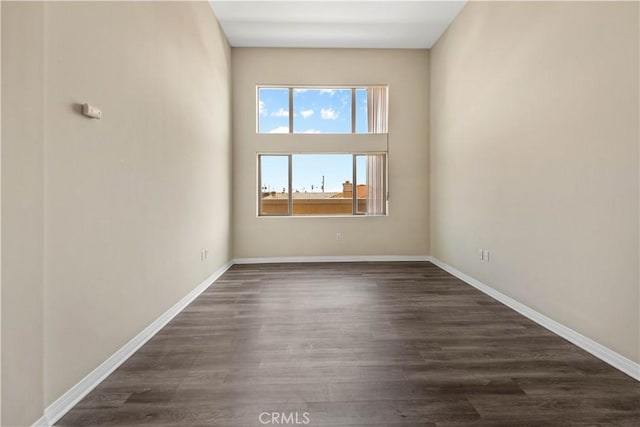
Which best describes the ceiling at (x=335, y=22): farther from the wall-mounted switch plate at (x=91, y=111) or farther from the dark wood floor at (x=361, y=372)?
the dark wood floor at (x=361, y=372)

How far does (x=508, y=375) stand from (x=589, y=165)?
1571 mm

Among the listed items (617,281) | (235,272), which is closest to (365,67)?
(235,272)

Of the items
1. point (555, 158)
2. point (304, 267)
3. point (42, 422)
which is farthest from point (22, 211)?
point (304, 267)

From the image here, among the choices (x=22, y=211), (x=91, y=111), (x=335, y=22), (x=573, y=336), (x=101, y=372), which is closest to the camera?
(x=22, y=211)

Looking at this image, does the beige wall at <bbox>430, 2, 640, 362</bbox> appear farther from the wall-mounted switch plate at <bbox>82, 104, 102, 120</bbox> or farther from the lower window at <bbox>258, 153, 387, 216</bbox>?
the wall-mounted switch plate at <bbox>82, 104, 102, 120</bbox>

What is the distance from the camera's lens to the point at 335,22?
4379mm

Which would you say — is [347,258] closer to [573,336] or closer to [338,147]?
[338,147]

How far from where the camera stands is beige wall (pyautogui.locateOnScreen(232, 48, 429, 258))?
5.14m

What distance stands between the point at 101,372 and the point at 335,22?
4779mm

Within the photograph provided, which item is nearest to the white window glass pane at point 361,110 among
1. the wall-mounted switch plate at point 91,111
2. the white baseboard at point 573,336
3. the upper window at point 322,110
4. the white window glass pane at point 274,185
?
the upper window at point 322,110

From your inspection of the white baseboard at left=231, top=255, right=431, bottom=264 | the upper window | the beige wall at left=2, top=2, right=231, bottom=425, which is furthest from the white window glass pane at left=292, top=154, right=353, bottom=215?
the beige wall at left=2, top=2, right=231, bottom=425

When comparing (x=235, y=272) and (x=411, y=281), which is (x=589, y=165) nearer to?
(x=411, y=281)

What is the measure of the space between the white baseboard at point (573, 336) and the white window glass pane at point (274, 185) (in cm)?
332

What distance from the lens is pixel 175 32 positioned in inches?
114
